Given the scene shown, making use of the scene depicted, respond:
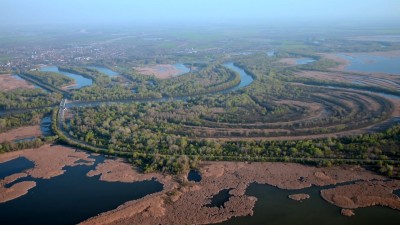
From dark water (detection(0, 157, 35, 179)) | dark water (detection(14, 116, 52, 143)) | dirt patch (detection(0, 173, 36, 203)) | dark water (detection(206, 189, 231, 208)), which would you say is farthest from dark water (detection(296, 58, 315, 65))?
dirt patch (detection(0, 173, 36, 203))

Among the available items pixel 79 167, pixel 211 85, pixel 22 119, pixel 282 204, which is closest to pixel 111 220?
pixel 79 167

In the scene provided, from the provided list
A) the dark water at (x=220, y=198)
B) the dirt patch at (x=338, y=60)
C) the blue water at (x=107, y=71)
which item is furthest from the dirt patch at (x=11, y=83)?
the dirt patch at (x=338, y=60)

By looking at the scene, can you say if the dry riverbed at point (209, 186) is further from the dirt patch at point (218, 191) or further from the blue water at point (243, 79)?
the blue water at point (243, 79)

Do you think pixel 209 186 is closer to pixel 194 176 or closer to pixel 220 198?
pixel 220 198

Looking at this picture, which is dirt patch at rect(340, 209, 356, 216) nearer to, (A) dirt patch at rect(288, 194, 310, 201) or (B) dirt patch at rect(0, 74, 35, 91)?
(A) dirt patch at rect(288, 194, 310, 201)

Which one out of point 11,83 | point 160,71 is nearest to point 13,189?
point 11,83
